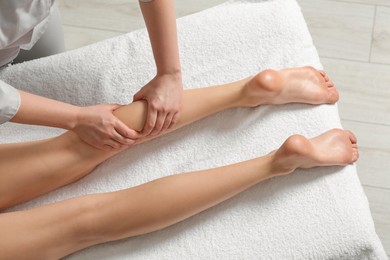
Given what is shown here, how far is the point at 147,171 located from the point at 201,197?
6.8 inches

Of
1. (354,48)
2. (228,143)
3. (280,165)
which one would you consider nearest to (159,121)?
(228,143)

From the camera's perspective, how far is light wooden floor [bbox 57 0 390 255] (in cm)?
168

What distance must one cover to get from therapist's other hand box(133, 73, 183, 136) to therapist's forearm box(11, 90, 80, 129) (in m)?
0.15

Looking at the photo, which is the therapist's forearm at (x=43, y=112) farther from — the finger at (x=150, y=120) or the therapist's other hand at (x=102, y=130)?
the finger at (x=150, y=120)

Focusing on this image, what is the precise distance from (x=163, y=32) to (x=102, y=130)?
24cm

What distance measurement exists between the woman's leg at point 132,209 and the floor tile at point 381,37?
74cm

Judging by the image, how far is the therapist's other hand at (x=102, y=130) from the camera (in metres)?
1.24

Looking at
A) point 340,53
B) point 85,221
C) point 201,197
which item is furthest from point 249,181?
point 340,53

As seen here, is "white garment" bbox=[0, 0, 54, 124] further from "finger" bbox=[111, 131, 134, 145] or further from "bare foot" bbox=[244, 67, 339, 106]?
"bare foot" bbox=[244, 67, 339, 106]

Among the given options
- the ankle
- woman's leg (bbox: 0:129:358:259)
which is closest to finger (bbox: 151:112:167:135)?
woman's leg (bbox: 0:129:358:259)

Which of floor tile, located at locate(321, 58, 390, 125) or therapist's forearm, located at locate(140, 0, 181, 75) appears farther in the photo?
floor tile, located at locate(321, 58, 390, 125)

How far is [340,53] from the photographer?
185 centimetres

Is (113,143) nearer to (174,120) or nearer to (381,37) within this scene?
(174,120)

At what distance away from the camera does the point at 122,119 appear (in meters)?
1.26
